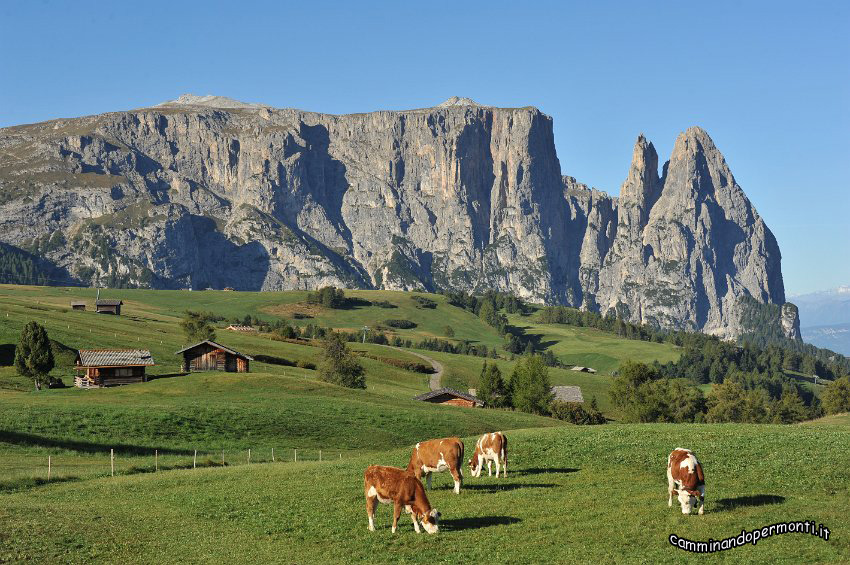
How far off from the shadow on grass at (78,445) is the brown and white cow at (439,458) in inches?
1183

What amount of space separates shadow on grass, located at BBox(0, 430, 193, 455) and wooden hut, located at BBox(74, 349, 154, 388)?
1684 inches

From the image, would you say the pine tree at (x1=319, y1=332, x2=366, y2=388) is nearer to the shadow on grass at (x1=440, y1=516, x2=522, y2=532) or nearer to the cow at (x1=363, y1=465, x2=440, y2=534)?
the shadow on grass at (x1=440, y1=516, x2=522, y2=532)

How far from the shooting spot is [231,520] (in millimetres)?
31328

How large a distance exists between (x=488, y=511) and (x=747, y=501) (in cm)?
877

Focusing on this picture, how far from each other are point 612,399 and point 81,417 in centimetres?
8660

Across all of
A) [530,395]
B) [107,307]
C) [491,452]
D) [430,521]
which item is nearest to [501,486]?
[491,452]

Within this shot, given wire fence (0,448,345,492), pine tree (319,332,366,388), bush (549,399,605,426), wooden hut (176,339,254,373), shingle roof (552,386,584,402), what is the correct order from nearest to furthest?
1. wire fence (0,448,345,492)
2. bush (549,399,605,426)
3. wooden hut (176,339,254,373)
4. pine tree (319,332,366,388)
5. shingle roof (552,386,584,402)

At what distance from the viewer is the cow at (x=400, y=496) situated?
1081 inches

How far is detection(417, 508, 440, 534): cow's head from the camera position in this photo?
27234 mm

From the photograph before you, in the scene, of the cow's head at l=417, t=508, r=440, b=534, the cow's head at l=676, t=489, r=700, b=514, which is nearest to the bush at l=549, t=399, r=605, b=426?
the cow's head at l=676, t=489, r=700, b=514

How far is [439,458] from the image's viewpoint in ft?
109

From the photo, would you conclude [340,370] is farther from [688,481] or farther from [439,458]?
[688,481]

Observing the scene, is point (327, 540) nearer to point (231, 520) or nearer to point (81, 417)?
point (231, 520)

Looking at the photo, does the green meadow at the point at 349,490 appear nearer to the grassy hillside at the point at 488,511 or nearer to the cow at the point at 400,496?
the grassy hillside at the point at 488,511
